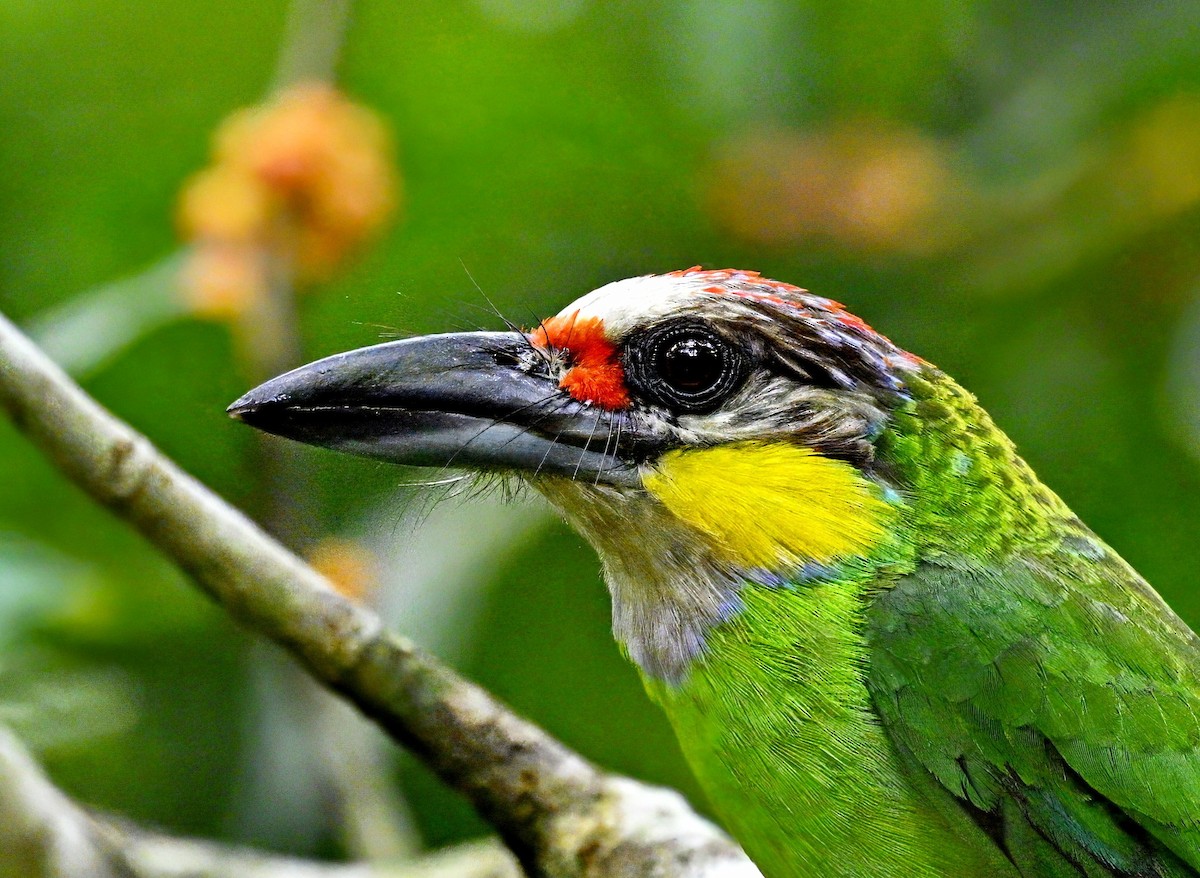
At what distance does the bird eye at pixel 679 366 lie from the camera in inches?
111

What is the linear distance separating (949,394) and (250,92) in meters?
3.17

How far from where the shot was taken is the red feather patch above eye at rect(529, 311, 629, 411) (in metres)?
2.83

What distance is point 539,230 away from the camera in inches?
175

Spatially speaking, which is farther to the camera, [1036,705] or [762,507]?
[762,507]

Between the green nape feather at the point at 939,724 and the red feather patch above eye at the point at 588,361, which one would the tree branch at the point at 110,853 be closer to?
the green nape feather at the point at 939,724

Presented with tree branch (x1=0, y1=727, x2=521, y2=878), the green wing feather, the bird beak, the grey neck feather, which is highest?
the bird beak

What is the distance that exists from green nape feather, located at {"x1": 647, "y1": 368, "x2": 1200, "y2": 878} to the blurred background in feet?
3.86

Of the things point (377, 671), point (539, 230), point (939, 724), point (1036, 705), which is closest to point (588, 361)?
point (377, 671)

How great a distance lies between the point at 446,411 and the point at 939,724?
42.2 inches

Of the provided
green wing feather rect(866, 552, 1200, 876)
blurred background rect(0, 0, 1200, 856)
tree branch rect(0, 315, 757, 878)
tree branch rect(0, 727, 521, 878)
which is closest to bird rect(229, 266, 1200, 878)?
green wing feather rect(866, 552, 1200, 876)

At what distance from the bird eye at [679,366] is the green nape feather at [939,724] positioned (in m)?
0.26

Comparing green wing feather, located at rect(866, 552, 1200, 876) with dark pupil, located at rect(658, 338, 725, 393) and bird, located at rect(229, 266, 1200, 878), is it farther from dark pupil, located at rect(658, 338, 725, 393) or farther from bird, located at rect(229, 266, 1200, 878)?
dark pupil, located at rect(658, 338, 725, 393)

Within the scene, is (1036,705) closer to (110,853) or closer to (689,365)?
(689,365)

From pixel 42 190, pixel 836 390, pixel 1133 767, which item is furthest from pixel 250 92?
pixel 1133 767
